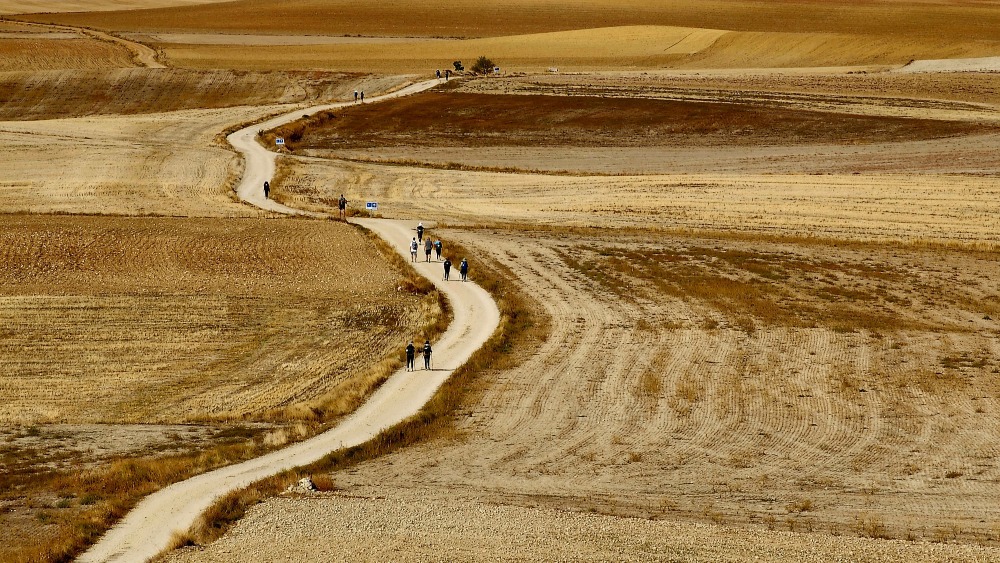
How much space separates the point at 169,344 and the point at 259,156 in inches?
1670

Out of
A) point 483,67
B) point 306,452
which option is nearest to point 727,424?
point 306,452

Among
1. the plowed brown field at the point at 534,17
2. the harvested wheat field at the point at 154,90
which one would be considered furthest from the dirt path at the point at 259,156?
the plowed brown field at the point at 534,17

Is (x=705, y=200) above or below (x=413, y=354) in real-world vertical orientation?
above

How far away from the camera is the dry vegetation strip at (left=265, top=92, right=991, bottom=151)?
78312 millimetres

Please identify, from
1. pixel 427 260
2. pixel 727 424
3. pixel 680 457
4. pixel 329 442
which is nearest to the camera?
pixel 680 457

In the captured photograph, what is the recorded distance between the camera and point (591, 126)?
8369 centimetres

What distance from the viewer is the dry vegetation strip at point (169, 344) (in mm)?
23234

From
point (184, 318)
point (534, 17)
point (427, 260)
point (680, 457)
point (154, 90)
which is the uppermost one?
point (534, 17)

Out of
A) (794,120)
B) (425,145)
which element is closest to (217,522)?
(425,145)

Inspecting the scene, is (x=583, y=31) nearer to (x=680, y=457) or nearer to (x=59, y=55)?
(x=59, y=55)

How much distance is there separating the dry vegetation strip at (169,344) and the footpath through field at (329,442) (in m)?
0.38

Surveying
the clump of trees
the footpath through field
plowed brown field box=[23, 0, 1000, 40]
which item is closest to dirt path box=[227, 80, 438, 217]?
the clump of trees

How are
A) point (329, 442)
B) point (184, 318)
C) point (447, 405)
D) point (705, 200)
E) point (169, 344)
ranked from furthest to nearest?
point (705, 200), point (184, 318), point (169, 344), point (447, 405), point (329, 442)

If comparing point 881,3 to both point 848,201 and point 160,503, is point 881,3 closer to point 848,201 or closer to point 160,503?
point 848,201
